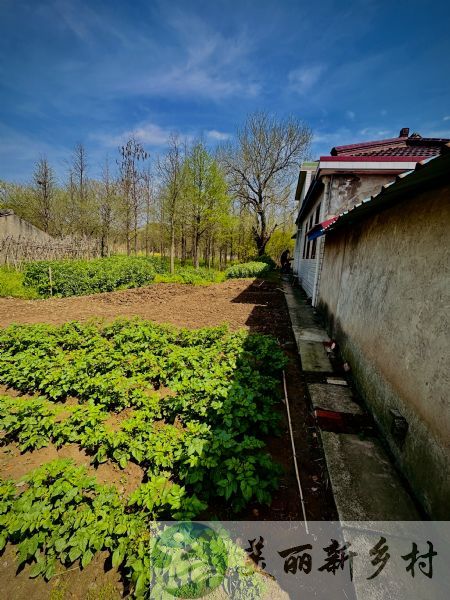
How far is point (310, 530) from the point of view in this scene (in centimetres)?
240

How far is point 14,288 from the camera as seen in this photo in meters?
12.1

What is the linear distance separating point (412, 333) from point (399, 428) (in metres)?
0.93

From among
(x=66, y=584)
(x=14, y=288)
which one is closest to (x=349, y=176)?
(x=66, y=584)

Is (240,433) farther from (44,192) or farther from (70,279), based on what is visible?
(44,192)

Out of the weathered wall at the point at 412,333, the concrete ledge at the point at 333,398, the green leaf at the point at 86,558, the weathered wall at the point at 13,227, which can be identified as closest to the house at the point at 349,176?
the weathered wall at the point at 412,333

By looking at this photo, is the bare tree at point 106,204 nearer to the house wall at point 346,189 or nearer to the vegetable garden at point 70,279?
the vegetable garden at point 70,279

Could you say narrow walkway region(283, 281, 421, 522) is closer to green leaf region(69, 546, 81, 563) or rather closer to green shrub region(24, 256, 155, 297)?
green leaf region(69, 546, 81, 563)

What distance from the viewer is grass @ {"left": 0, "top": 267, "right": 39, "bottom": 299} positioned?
11719mm

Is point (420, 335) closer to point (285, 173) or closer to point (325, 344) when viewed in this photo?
point (325, 344)

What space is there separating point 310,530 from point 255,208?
27253 millimetres

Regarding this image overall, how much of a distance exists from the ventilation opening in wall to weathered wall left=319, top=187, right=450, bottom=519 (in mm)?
50

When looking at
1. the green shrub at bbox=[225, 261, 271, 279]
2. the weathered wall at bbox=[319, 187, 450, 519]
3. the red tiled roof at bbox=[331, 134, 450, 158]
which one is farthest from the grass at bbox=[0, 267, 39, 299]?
the red tiled roof at bbox=[331, 134, 450, 158]

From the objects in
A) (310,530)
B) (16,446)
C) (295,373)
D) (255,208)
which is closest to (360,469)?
(310,530)

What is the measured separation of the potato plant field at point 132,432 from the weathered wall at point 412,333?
128 cm
